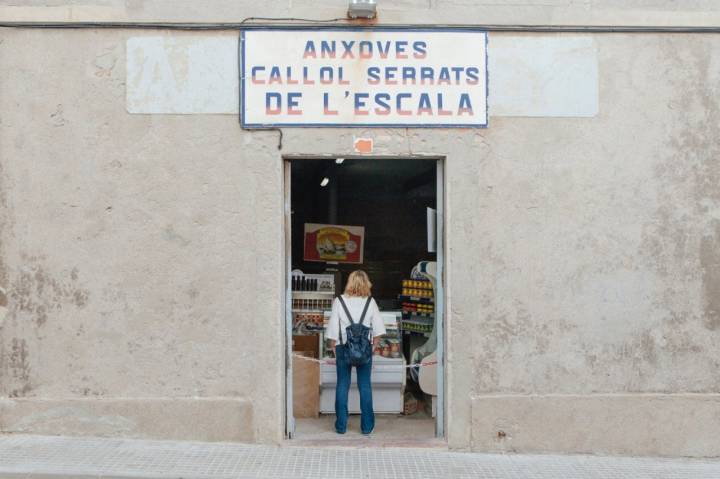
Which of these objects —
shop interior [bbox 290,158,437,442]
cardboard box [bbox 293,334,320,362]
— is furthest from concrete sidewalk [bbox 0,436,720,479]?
cardboard box [bbox 293,334,320,362]

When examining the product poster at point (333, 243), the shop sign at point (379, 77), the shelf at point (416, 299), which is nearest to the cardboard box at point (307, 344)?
the shelf at point (416, 299)

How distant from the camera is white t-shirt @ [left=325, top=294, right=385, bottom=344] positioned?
6926 millimetres

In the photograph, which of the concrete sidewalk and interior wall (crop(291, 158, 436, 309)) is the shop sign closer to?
the concrete sidewalk

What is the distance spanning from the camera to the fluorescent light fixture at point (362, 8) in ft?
21.0

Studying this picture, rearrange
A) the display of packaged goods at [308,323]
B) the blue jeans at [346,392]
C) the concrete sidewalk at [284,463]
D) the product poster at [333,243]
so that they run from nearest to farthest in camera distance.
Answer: the concrete sidewalk at [284,463] → the blue jeans at [346,392] → the display of packaged goods at [308,323] → the product poster at [333,243]

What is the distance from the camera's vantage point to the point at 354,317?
6.96 m

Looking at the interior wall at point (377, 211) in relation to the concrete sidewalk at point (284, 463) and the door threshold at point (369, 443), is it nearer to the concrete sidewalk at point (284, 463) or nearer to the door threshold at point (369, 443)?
the door threshold at point (369, 443)

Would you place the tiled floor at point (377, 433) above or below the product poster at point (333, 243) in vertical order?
below

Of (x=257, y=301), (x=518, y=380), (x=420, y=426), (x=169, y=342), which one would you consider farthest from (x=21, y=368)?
(x=518, y=380)

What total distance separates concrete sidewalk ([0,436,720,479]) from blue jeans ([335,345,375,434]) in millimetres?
419

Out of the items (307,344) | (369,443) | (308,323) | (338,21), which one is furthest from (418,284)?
(338,21)

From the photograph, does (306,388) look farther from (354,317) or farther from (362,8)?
(362,8)

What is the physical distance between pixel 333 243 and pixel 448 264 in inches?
152

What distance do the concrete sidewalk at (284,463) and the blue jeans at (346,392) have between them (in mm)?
419
